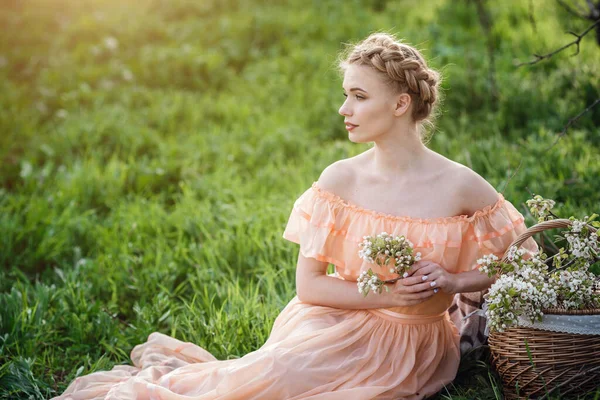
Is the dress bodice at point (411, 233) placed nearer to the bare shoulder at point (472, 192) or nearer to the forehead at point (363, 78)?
the bare shoulder at point (472, 192)

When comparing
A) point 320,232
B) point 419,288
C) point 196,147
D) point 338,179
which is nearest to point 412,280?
point 419,288

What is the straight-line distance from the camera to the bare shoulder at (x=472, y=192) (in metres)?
2.73

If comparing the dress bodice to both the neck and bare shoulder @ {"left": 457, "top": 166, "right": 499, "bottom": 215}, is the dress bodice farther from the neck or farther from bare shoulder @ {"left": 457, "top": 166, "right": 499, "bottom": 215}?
the neck

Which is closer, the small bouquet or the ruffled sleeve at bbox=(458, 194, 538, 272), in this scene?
the small bouquet

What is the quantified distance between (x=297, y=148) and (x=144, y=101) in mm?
1976

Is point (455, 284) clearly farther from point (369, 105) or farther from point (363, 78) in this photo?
point (363, 78)

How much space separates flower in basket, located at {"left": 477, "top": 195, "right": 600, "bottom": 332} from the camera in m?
2.38

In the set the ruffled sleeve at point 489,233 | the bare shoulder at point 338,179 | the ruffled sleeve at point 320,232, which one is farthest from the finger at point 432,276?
the bare shoulder at point 338,179

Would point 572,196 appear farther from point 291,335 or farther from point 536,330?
point 291,335

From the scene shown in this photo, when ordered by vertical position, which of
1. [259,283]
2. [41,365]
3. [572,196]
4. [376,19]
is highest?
[376,19]

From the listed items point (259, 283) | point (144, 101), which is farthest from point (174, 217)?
point (144, 101)

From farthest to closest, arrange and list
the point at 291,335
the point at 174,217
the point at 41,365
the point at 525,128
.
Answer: the point at 525,128
the point at 174,217
the point at 41,365
the point at 291,335

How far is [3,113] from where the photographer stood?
6379 mm

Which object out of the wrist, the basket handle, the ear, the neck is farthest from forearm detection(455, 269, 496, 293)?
the ear
